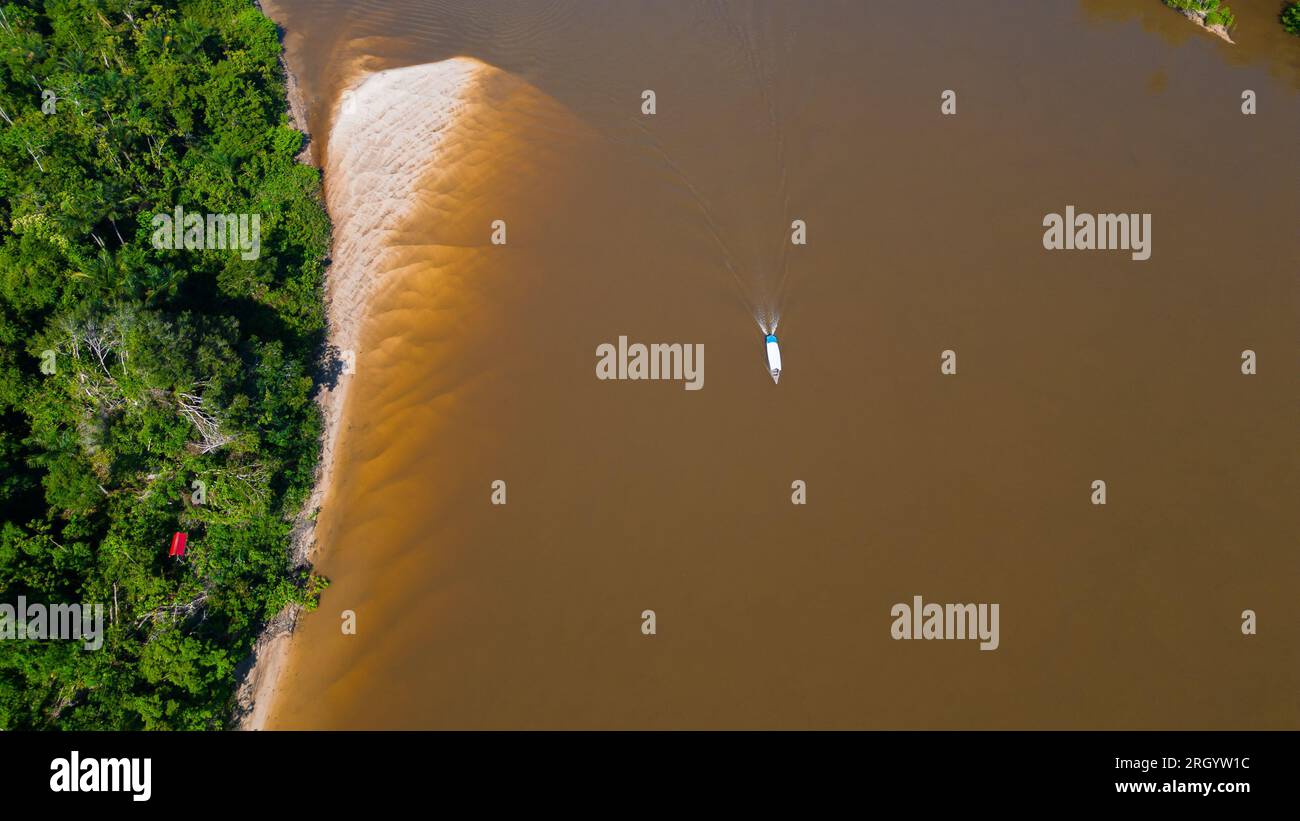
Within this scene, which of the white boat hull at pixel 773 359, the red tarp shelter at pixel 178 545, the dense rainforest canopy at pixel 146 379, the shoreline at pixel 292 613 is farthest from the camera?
the white boat hull at pixel 773 359

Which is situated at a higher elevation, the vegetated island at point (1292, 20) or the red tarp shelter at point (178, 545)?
the vegetated island at point (1292, 20)

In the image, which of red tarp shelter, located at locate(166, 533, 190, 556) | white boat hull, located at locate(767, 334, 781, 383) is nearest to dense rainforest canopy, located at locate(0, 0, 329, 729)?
red tarp shelter, located at locate(166, 533, 190, 556)

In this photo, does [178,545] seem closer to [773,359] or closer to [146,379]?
[146,379]

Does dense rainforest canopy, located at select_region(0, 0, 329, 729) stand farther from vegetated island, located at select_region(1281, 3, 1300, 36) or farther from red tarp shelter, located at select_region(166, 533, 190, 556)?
vegetated island, located at select_region(1281, 3, 1300, 36)

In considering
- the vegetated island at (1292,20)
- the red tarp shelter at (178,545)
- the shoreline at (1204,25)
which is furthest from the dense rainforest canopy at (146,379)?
the vegetated island at (1292,20)

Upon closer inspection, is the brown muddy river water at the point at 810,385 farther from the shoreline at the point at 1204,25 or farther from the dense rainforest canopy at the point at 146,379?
the dense rainforest canopy at the point at 146,379
